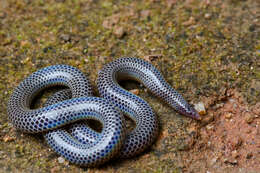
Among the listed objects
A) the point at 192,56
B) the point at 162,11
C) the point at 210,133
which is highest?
the point at 162,11

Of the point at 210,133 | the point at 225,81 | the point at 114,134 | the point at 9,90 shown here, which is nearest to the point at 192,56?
the point at 225,81

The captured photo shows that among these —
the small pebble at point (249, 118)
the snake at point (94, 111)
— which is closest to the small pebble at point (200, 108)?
the snake at point (94, 111)

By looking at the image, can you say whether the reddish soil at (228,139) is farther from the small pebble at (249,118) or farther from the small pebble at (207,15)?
the small pebble at (207,15)

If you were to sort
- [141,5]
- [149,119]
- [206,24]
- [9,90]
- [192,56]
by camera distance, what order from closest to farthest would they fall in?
1. [149,119]
2. [9,90]
3. [192,56]
4. [206,24]
5. [141,5]

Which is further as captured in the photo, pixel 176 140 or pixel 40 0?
pixel 40 0

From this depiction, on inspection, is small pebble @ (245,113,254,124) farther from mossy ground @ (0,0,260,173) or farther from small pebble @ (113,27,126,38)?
small pebble @ (113,27,126,38)

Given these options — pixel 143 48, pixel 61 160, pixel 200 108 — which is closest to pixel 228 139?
pixel 200 108

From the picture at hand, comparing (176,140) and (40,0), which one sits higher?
(40,0)

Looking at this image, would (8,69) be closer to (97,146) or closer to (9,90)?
(9,90)
